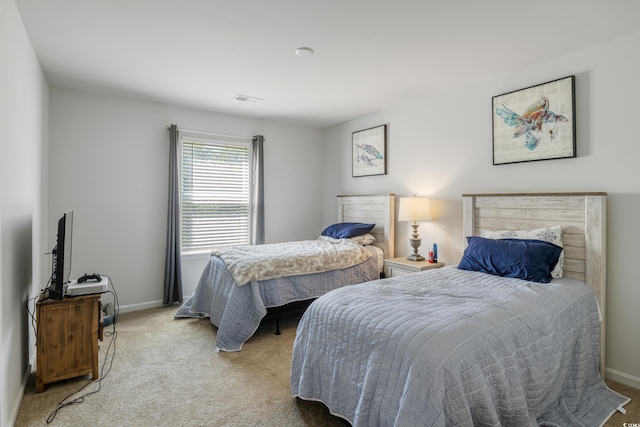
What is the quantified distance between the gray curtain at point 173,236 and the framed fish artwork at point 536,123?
358cm

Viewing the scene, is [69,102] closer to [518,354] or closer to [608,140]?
[518,354]

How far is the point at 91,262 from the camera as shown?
388 cm

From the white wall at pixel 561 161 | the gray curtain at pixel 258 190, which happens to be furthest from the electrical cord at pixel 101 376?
the white wall at pixel 561 161

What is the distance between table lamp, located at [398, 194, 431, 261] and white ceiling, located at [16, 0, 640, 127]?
1198 millimetres

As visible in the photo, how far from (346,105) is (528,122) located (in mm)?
2050

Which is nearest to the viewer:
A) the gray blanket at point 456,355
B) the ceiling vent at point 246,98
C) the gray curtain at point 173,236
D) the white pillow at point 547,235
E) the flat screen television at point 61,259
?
the gray blanket at point 456,355

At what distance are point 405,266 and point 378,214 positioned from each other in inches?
41.2

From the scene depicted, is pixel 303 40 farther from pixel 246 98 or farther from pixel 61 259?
pixel 61 259

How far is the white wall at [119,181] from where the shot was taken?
3.72 metres

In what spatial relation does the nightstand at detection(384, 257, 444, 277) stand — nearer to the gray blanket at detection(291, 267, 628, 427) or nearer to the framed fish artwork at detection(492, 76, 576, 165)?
the gray blanket at detection(291, 267, 628, 427)

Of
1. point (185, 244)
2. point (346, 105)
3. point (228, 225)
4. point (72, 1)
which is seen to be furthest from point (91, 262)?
point (346, 105)

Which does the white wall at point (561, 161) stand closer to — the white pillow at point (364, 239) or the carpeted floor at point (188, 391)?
the white pillow at point (364, 239)

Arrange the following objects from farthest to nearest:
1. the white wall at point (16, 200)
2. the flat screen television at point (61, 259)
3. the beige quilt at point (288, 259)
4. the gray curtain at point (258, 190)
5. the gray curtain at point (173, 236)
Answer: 1. the gray curtain at point (258, 190)
2. the gray curtain at point (173, 236)
3. the beige quilt at point (288, 259)
4. the flat screen television at point (61, 259)
5. the white wall at point (16, 200)

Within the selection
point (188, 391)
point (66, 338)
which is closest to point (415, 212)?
point (188, 391)
